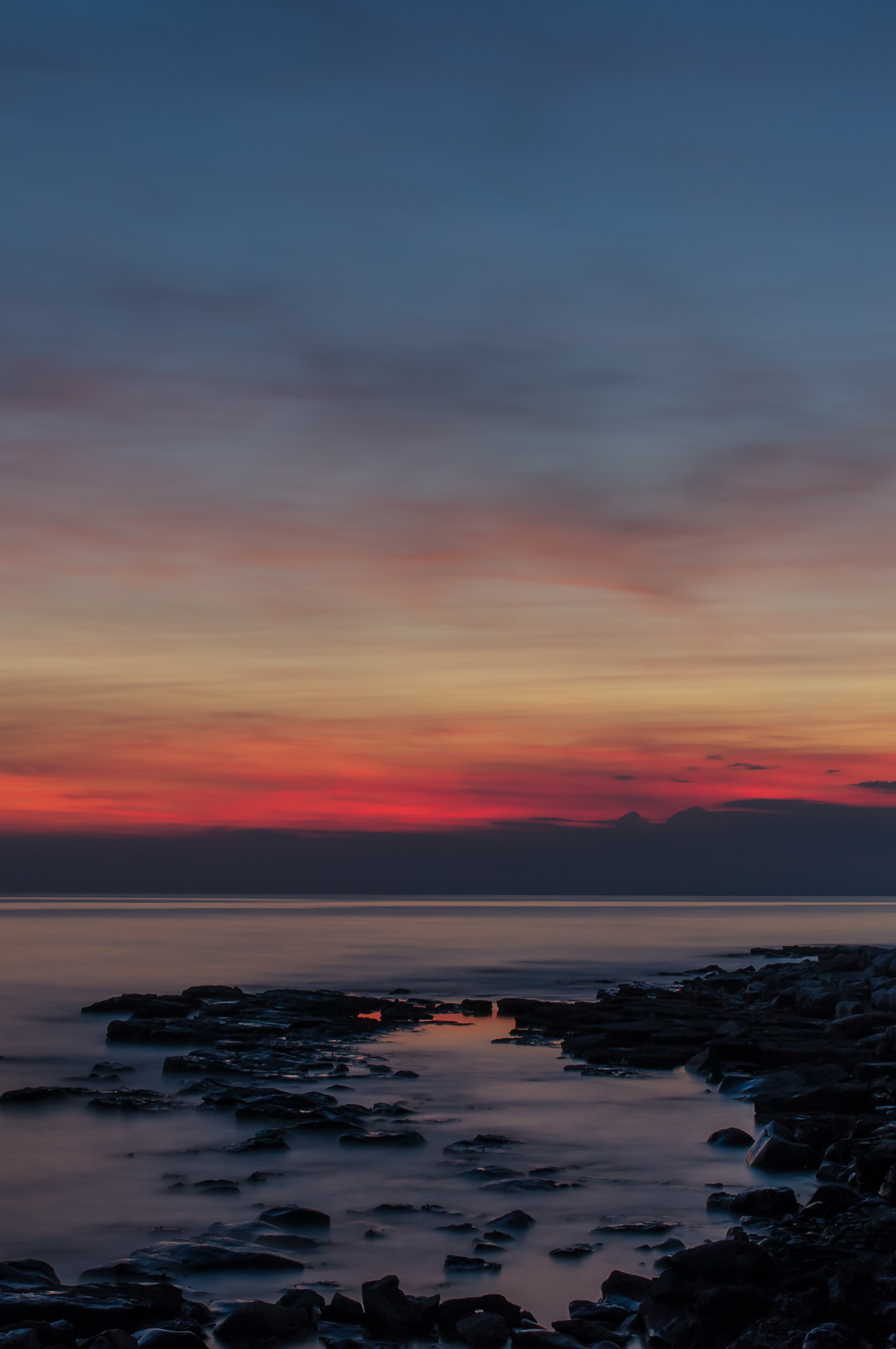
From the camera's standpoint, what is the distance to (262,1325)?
8.52m

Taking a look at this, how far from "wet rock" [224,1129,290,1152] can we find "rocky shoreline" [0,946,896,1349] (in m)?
0.03

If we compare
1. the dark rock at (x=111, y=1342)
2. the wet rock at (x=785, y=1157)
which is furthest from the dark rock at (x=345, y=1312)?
the wet rock at (x=785, y=1157)

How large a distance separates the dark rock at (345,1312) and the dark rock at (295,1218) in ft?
8.42

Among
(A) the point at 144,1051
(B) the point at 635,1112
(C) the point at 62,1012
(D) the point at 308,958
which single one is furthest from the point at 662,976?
(B) the point at 635,1112

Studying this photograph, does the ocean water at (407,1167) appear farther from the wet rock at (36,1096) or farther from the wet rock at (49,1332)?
the wet rock at (49,1332)

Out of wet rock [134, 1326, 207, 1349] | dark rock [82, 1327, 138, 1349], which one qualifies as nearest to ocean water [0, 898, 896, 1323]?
wet rock [134, 1326, 207, 1349]

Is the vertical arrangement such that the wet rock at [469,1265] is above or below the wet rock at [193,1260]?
below

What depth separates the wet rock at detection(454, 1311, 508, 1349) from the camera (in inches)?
332

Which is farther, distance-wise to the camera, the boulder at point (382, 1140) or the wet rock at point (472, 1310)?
the boulder at point (382, 1140)

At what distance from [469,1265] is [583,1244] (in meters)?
1.18

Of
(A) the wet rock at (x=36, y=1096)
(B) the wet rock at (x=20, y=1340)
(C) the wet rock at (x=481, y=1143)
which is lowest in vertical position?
(A) the wet rock at (x=36, y=1096)

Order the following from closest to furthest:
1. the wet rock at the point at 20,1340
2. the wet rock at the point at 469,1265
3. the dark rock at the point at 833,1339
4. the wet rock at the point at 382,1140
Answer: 1. the dark rock at the point at 833,1339
2. the wet rock at the point at 20,1340
3. the wet rock at the point at 469,1265
4. the wet rock at the point at 382,1140

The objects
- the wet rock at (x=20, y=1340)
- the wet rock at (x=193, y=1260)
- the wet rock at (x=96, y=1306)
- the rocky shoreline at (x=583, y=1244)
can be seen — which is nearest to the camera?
the wet rock at (x=20, y=1340)

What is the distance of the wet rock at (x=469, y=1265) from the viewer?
10289mm
